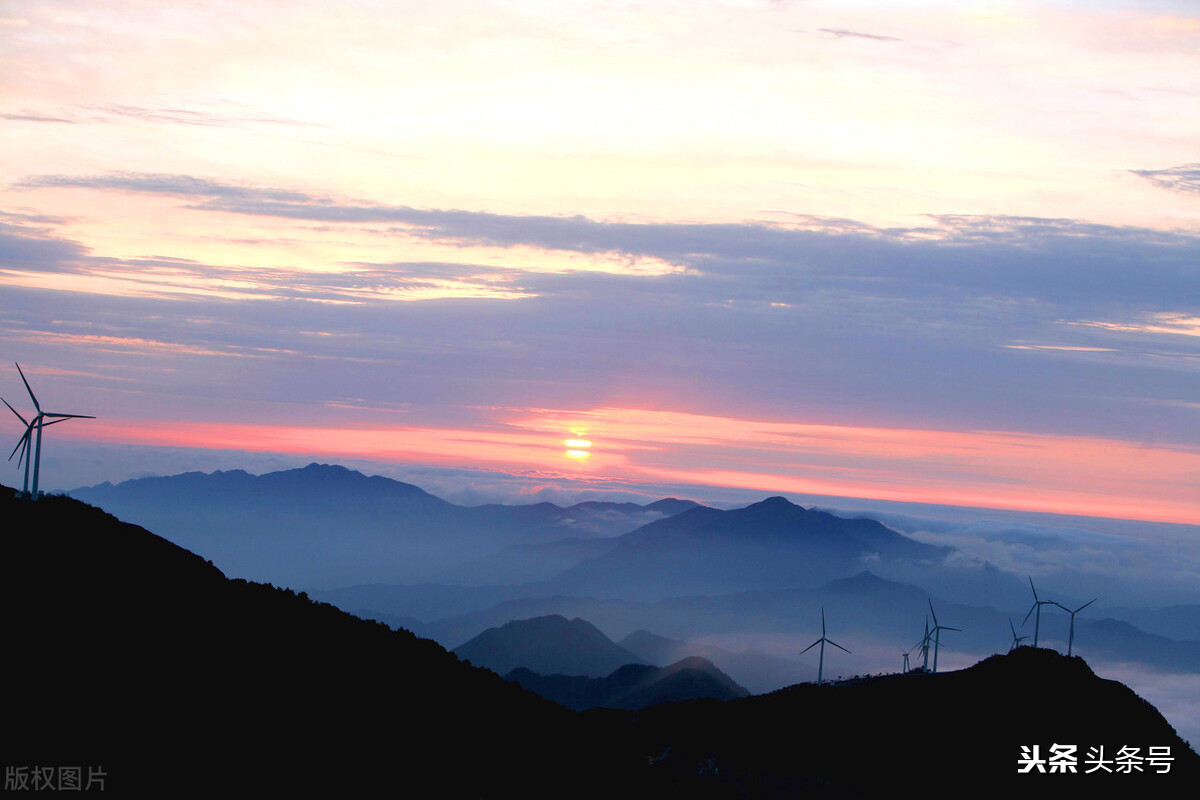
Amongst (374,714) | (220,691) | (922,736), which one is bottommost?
(922,736)

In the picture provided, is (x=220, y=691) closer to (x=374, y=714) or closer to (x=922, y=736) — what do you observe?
(x=374, y=714)

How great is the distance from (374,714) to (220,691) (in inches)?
458

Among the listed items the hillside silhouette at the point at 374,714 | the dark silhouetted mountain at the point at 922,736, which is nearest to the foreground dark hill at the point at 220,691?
the hillside silhouette at the point at 374,714

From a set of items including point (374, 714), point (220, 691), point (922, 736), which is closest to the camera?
point (220, 691)

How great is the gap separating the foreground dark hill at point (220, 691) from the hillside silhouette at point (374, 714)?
0.59ft

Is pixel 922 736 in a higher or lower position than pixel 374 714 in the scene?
lower

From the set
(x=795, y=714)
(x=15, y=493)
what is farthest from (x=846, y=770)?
(x=15, y=493)

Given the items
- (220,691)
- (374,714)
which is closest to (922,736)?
(374,714)

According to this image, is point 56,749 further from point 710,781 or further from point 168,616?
point 710,781

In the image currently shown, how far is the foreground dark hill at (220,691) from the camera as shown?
61.2 meters

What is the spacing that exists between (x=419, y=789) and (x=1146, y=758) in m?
78.2

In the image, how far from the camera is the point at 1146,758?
107 meters

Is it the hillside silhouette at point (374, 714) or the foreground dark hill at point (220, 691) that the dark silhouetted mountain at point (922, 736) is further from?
the foreground dark hill at point (220, 691)

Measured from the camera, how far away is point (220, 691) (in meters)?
70.4
